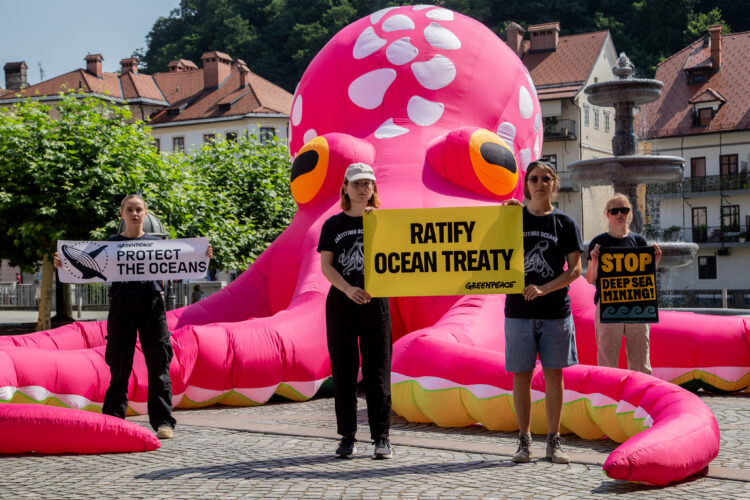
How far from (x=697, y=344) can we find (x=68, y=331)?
19.5 feet

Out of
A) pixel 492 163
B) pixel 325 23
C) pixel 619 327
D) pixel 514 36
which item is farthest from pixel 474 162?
pixel 325 23

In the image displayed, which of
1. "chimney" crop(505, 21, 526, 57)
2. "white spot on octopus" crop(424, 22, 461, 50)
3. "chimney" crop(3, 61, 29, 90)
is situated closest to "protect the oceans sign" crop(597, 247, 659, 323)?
"white spot on octopus" crop(424, 22, 461, 50)

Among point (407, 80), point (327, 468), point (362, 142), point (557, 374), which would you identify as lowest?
point (327, 468)

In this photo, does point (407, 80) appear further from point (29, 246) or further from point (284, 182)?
point (284, 182)

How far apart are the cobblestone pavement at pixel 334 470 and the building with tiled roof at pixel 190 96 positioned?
179 feet

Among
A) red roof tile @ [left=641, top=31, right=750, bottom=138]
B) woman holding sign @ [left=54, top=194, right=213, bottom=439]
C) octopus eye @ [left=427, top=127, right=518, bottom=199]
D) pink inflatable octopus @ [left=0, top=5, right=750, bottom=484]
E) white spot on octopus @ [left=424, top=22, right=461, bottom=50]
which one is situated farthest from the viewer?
red roof tile @ [left=641, top=31, right=750, bottom=138]

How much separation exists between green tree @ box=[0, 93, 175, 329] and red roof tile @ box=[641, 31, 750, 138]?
32.8 metres

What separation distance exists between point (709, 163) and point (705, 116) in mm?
2336

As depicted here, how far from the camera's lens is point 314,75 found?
11.9 metres

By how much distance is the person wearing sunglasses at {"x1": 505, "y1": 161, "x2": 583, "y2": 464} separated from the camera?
5809 millimetres

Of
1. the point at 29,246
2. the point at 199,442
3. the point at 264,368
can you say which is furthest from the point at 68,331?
the point at 29,246

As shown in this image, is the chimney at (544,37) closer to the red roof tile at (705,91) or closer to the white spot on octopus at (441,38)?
the red roof tile at (705,91)

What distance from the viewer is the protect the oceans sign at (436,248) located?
5.99 meters

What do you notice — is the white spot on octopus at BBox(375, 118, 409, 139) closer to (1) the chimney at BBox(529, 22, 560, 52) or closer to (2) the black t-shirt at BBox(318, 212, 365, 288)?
(2) the black t-shirt at BBox(318, 212, 365, 288)
